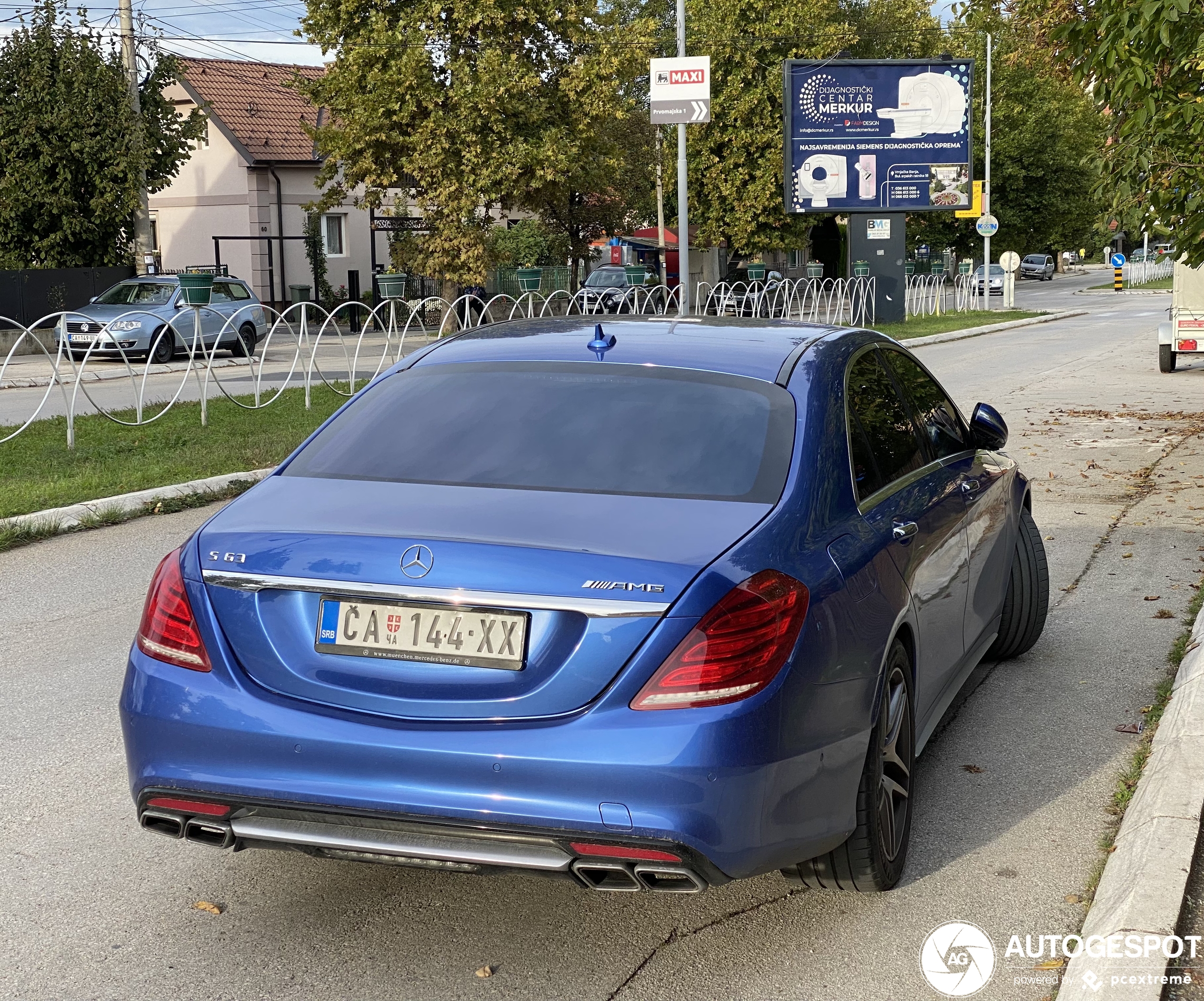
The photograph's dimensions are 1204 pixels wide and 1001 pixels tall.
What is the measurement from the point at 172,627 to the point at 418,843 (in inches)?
32.8

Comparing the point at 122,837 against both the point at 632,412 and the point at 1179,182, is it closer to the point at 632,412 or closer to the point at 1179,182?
the point at 632,412

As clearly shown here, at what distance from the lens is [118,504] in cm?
1025

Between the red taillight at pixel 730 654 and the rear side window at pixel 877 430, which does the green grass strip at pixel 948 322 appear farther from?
the red taillight at pixel 730 654

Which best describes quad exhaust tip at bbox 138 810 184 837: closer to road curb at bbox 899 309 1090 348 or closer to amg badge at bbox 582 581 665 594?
amg badge at bbox 582 581 665 594

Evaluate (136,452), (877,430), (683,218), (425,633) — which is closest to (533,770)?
(425,633)

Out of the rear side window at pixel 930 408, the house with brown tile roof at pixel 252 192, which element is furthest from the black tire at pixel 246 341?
the rear side window at pixel 930 408

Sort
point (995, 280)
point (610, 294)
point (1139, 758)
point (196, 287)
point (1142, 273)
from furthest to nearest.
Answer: point (1142, 273) → point (995, 280) → point (610, 294) → point (196, 287) → point (1139, 758)

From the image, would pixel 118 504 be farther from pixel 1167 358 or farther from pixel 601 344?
pixel 1167 358

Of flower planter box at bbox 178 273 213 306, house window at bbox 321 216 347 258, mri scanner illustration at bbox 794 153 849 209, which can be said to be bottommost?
flower planter box at bbox 178 273 213 306

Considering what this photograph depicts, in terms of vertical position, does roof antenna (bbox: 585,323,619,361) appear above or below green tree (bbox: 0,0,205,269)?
below

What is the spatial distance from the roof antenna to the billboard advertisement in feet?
108

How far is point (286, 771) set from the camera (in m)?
3.32

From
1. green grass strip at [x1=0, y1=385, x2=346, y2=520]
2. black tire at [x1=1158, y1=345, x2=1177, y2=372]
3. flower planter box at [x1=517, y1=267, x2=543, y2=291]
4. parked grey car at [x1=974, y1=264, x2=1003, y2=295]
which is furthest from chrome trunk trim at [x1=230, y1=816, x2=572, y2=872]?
parked grey car at [x1=974, y1=264, x2=1003, y2=295]

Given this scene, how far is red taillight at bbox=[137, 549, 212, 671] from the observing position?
3492 mm
